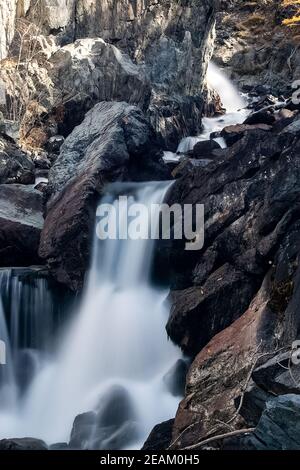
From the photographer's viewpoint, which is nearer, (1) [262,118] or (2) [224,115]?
(1) [262,118]

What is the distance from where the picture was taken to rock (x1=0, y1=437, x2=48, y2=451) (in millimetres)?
7999

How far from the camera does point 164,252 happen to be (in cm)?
1216

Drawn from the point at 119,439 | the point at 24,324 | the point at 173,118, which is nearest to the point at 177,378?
the point at 119,439

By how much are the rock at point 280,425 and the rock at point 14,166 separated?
13359 mm

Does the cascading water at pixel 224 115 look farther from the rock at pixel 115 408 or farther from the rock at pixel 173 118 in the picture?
the rock at pixel 115 408

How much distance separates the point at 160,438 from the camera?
8023 mm

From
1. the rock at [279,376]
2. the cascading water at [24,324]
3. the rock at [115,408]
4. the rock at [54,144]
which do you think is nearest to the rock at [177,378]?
the rock at [115,408]

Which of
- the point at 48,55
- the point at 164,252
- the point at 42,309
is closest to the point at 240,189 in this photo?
the point at 164,252

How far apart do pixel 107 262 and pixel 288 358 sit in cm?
712

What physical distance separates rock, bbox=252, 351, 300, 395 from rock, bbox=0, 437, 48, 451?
12.9 feet

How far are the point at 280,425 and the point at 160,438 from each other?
325 centimetres

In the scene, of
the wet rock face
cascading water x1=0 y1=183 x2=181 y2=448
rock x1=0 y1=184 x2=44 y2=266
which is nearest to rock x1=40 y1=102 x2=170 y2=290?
rock x1=0 y1=184 x2=44 y2=266

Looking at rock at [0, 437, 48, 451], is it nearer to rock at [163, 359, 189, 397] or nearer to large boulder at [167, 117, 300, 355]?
rock at [163, 359, 189, 397]

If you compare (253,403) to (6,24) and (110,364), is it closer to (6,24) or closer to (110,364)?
(110,364)
